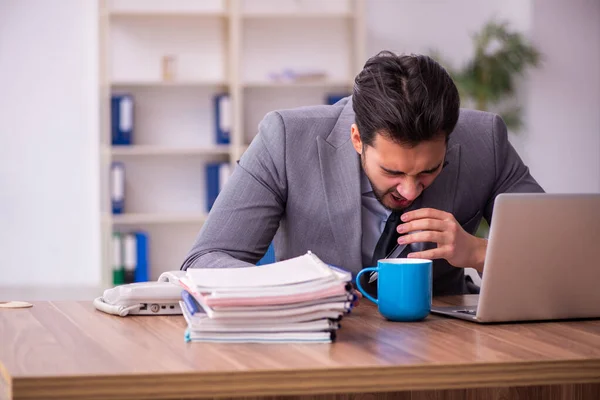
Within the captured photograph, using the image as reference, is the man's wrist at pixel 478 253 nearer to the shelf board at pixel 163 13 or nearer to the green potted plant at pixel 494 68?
the green potted plant at pixel 494 68

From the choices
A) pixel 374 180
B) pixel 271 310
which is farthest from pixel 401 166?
pixel 271 310

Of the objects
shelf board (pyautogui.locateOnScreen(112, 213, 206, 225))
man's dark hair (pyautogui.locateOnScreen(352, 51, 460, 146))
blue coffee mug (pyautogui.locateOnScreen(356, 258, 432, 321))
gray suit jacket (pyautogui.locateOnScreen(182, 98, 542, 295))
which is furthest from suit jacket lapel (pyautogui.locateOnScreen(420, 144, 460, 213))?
shelf board (pyautogui.locateOnScreen(112, 213, 206, 225))

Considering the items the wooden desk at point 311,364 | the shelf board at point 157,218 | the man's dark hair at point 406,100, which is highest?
the man's dark hair at point 406,100

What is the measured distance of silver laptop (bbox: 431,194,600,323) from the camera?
141cm

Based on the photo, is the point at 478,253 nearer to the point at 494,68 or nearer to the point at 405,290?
the point at 405,290

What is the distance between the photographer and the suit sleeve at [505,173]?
2.07 m

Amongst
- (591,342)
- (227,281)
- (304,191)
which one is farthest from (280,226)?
(591,342)

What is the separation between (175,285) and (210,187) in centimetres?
344

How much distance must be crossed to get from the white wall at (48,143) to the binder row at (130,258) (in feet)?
1.33

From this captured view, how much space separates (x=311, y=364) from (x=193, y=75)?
4134 millimetres

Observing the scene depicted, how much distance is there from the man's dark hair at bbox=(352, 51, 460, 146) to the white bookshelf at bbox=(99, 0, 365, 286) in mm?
3190

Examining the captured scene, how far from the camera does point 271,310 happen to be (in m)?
1.28

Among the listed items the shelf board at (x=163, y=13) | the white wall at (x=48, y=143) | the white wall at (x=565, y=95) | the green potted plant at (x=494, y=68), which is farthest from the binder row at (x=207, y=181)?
the white wall at (x=565, y=95)

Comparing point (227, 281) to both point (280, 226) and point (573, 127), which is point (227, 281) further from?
point (573, 127)
